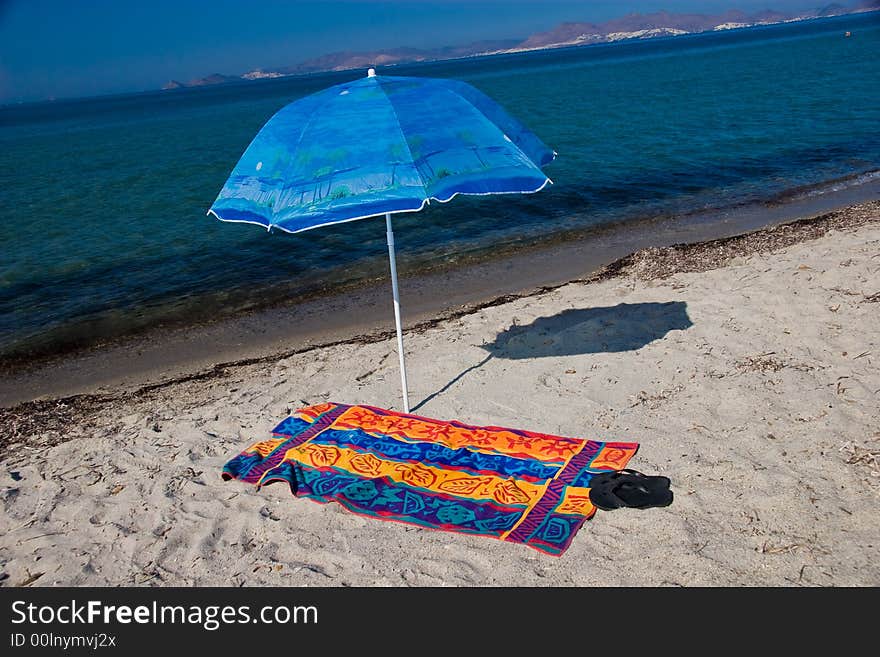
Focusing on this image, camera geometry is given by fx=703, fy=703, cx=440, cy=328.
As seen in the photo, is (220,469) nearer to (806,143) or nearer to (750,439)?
(750,439)

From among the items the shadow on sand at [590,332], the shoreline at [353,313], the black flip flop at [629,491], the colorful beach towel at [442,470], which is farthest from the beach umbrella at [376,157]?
the shoreline at [353,313]

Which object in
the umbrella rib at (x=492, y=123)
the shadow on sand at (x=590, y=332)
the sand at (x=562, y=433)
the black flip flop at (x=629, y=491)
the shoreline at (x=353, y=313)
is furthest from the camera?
the shoreline at (x=353, y=313)

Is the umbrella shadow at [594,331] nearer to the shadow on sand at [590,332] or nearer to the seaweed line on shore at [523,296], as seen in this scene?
the shadow on sand at [590,332]

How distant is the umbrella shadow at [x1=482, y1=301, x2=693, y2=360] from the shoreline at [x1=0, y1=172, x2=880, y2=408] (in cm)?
A: 231

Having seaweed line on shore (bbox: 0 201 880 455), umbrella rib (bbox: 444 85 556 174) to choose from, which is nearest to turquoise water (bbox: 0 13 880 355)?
seaweed line on shore (bbox: 0 201 880 455)

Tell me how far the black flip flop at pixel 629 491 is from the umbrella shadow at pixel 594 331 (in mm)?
2699

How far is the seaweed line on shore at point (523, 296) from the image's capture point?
8250mm

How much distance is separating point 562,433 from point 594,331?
8.20 ft

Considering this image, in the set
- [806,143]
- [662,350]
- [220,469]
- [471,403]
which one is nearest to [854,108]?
[806,143]

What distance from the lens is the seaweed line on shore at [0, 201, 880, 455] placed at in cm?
825

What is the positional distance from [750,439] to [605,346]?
2467 mm

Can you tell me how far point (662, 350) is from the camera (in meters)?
7.85

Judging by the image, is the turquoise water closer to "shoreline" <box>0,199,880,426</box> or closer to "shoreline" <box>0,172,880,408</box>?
"shoreline" <box>0,172,880,408</box>
